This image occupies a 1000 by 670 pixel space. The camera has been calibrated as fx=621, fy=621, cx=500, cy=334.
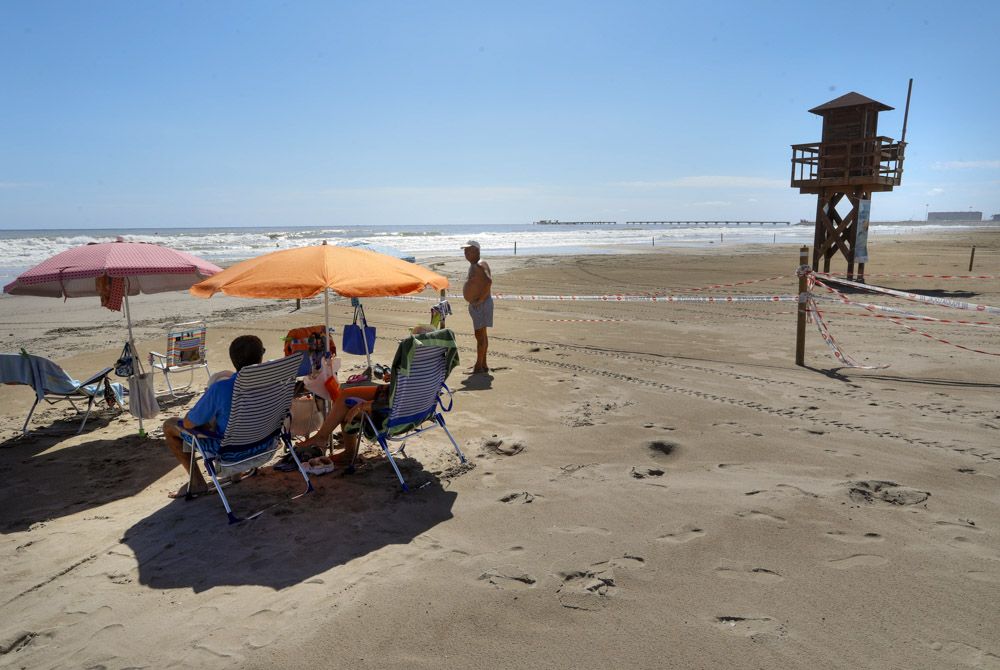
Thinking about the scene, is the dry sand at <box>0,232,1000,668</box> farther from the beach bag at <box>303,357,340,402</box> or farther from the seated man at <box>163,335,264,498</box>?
the beach bag at <box>303,357,340,402</box>

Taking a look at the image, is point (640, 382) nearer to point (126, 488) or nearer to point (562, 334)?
point (562, 334)

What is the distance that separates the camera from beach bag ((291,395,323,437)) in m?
Answer: 5.11

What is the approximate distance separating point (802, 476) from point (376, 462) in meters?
3.15

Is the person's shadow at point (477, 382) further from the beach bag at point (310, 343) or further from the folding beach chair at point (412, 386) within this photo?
the folding beach chair at point (412, 386)

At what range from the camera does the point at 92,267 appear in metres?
4.93

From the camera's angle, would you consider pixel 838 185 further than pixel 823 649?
Yes

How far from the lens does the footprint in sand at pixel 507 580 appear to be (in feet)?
10.1

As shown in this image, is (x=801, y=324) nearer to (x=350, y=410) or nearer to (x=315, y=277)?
(x=350, y=410)

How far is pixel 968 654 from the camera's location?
252 cm

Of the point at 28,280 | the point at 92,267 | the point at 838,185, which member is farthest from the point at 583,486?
the point at 838,185

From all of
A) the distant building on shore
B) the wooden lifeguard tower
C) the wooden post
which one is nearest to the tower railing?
the wooden lifeguard tower

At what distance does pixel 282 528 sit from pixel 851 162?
18612 millimetres

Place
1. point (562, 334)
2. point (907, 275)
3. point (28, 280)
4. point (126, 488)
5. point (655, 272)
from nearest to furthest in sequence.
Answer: point (126, 488), point (28, 280), point (562, 334), point (907, 275), point (655, 272)

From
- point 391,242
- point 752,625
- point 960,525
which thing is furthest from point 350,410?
point 391,242
